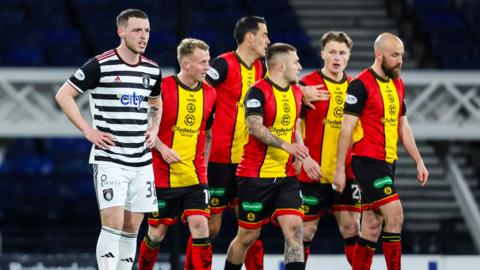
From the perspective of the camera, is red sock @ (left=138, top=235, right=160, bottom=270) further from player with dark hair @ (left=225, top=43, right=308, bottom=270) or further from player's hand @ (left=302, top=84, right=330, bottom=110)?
player's hand @ (left=302, top=84, right=330, bottom=110)

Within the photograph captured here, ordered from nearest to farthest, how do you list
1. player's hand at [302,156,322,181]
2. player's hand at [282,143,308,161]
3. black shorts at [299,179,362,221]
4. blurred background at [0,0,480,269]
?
1. player's hand at [282,143,308,161]
2. player's hand at [302,156,322,181]
3. black shorts at [299,179,362,221]
4. blurred background at [0,0,480,269]

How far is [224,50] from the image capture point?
19234 millimetres

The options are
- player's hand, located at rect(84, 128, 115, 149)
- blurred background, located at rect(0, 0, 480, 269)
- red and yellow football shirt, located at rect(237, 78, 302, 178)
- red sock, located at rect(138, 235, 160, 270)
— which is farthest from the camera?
blurred background, located at rect(0, 0, 480, 269)

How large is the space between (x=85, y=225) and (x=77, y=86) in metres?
8.87

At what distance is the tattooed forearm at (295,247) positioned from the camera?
10.7 m

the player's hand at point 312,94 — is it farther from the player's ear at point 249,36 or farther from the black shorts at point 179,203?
the black shorts at point 179,203

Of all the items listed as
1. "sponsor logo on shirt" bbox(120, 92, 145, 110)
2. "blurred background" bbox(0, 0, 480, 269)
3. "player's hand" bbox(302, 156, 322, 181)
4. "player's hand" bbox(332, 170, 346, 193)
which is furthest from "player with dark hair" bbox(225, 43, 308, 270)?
"blurred background" bbox(0, 0, 480, 269)

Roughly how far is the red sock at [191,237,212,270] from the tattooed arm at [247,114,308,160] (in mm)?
1033

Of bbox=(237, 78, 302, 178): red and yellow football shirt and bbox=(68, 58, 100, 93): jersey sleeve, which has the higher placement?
bbox=(68, 58, 100, 93): jersey sleeve

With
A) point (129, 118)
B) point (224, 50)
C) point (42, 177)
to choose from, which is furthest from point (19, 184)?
point (129, 118)

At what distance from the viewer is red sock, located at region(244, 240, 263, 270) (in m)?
11.6

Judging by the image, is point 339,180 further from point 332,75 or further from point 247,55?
point 247,55

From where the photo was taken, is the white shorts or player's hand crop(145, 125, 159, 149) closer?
the white shorts

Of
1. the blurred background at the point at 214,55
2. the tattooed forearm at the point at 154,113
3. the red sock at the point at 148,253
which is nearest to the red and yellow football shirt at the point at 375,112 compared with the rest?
the tattooed forearm at the point at 154,113
